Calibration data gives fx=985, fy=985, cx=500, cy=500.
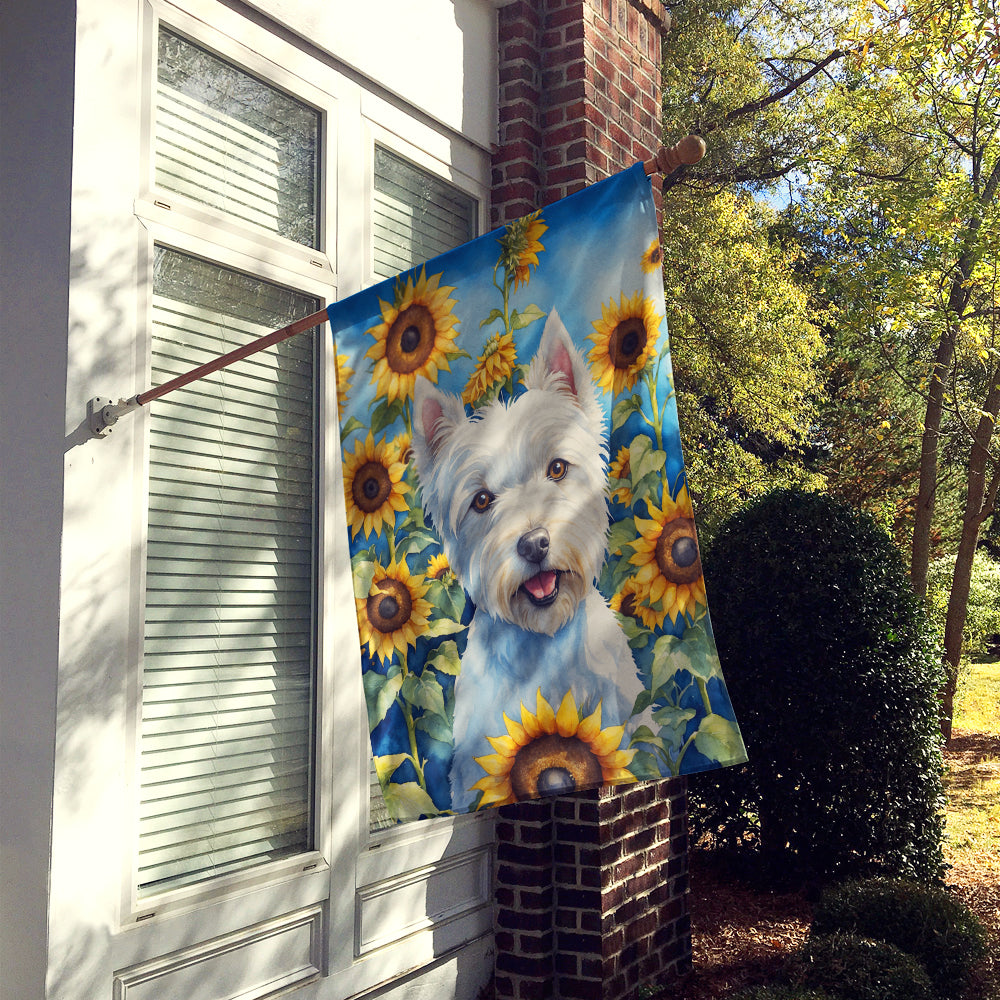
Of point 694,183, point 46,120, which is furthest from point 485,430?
point 694,183

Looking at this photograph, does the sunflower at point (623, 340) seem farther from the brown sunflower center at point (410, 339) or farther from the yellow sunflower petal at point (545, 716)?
the yellow sunflower petal at point (545, 716)

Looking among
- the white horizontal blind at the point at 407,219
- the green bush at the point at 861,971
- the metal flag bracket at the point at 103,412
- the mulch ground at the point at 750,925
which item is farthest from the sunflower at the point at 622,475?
the mulch ground at the point at 750,925

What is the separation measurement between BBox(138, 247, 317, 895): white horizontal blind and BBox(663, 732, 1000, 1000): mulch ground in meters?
2.32

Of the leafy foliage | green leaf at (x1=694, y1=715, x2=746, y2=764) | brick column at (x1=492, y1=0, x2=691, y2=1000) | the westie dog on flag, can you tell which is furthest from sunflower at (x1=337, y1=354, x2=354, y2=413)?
the leafy foliage

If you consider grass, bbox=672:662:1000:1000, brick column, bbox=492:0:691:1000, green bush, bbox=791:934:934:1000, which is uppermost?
brick column, bbox=492:0:691:1000

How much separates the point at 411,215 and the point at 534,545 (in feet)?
7.01

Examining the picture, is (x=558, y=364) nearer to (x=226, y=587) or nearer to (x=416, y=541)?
(x=416, y=541)

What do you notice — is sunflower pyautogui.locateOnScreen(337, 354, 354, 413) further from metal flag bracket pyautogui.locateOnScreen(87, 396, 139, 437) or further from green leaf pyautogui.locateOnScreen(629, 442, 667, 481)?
green leaf pyautogui.locateOnScreen(629, 442, 667, 481)

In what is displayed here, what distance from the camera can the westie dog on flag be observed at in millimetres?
2340

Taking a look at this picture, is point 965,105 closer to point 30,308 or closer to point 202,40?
point 202,40

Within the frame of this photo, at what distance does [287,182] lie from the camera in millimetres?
3455

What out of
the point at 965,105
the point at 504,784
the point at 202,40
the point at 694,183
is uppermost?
the point at 694,183

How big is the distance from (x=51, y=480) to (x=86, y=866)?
102cm

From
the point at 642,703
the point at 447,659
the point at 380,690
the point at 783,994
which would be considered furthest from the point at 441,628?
the point at 783,994
